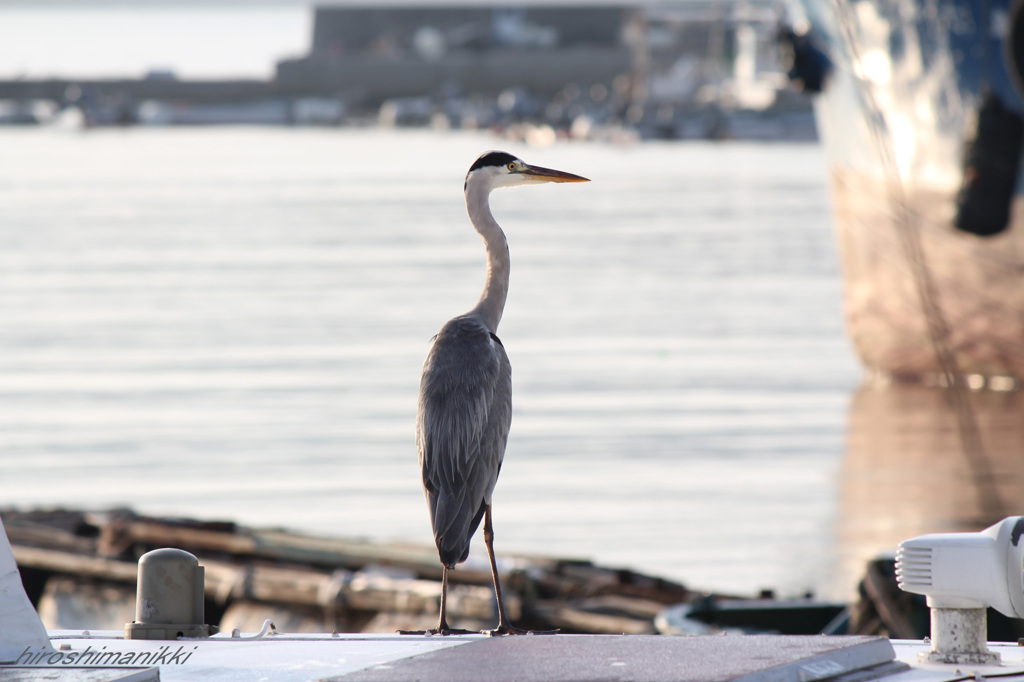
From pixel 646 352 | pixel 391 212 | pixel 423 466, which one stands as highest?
pixel 423 466

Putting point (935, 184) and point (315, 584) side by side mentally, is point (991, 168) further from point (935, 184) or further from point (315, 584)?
point (315, 584)

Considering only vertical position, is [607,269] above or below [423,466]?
below

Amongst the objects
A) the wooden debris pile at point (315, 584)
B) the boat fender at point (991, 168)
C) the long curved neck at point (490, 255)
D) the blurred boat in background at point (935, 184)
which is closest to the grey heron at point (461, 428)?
the long curved neck at point (490, 255)

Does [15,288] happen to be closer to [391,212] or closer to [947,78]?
[391,212]

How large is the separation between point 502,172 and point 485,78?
152686 mm

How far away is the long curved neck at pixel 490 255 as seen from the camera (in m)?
6.18

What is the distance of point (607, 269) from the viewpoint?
42281mm

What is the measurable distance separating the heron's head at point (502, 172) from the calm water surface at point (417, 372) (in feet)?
26.3

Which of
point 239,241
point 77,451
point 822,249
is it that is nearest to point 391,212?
point 239,241

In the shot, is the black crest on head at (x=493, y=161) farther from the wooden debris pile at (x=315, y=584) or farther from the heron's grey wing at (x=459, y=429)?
the wooden debris pile at (x=315, y=584)

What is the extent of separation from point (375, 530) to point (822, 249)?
116 ft

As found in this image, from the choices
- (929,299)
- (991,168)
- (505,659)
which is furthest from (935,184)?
(505,659)

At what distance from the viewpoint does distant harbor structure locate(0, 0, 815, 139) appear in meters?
143

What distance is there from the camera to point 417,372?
25609 millimetres
